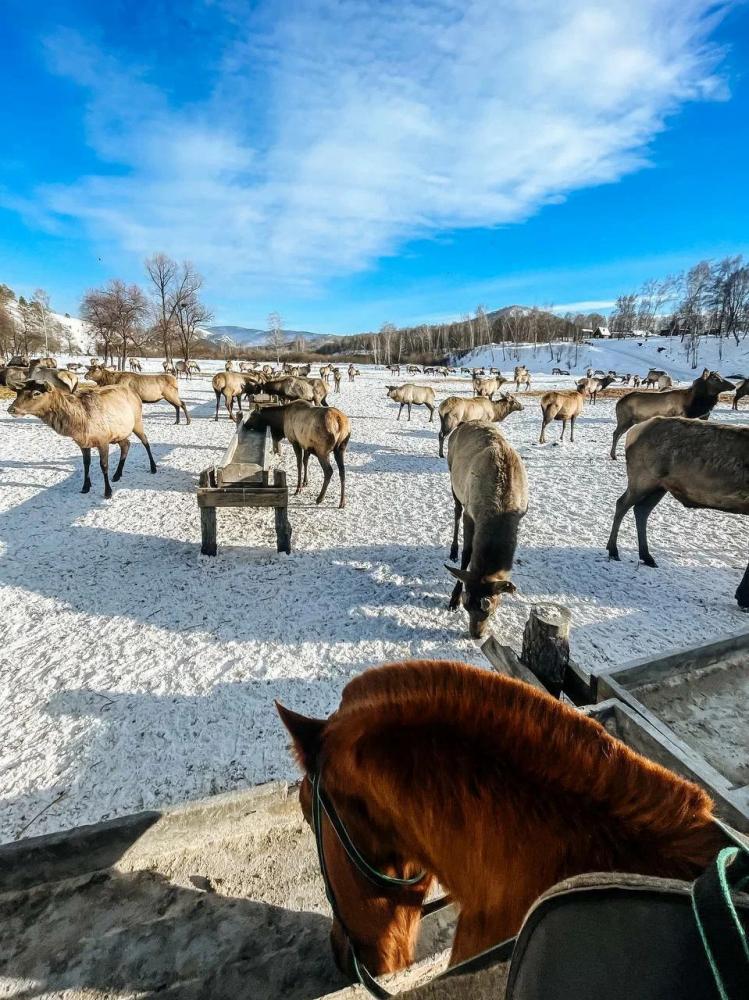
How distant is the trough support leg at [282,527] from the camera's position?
19.5 ft

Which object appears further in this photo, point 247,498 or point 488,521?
point 247,498

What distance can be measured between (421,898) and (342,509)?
6.83 m

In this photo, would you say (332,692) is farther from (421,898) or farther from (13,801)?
(421,898)

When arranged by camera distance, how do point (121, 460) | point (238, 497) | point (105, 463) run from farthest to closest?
point (121, 460), point (105, 463), point (238, 497)

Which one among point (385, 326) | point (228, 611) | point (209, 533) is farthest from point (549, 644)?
point (385, 326)

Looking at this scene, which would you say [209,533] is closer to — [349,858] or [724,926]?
[349,858]

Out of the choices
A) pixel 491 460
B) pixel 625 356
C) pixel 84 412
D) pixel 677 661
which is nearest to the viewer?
pixel 677 661

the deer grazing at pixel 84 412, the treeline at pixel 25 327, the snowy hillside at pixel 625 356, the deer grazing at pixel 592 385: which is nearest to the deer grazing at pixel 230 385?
the deer grazing at pixel 84 412

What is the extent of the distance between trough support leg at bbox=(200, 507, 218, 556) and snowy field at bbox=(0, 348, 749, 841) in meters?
0.13

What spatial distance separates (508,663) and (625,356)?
79.5 m

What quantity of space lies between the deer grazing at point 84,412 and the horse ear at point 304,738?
8073 millimetres

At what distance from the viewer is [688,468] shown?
530 centimetres

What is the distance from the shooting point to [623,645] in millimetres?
4324

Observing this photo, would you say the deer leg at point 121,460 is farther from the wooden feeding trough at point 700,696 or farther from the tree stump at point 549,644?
the wooden feeding trough at point 700,696
